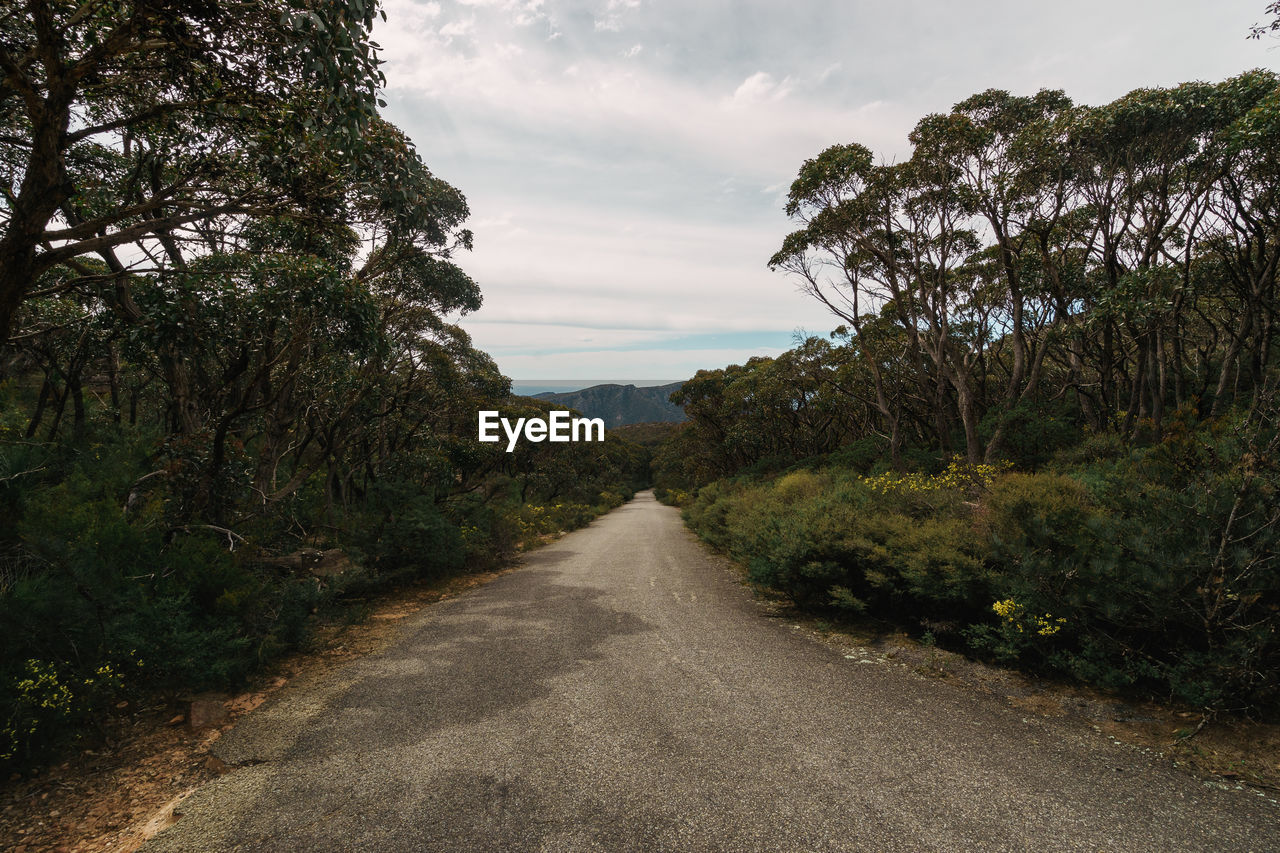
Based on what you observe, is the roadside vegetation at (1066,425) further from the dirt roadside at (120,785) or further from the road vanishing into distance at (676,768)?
the dirt roadside at (120,785)

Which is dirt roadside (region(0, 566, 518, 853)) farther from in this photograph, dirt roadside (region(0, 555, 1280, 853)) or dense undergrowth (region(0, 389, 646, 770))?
dense undergrowth (region(0, 389, 646, 770))

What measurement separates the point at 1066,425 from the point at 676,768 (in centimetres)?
1672

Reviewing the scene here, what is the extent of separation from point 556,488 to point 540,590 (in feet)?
69.9

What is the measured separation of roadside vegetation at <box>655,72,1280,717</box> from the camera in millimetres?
3922

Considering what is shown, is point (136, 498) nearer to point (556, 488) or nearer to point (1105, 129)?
point (1105, 129)

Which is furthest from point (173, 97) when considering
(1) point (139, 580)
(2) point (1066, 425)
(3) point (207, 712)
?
(2) point (1066, 425)

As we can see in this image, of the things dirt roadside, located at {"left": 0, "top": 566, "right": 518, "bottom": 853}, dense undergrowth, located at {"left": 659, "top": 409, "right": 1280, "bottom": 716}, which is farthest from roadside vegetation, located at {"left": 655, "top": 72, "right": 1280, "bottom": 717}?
dirt roadside, located at {"left": 0, "top": 566, "right": 518, "bottom": 853}

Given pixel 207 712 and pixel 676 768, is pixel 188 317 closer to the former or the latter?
pixel 207 712

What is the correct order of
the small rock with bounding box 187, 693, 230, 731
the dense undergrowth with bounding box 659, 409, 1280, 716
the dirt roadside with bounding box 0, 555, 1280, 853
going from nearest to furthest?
the dirt roadside with bounding box 0, 555, 1280, 853
the dense undergrowth with bounding box 659, 409, 1280, 716
the small rock with bounding box 187, 693, 230, 731

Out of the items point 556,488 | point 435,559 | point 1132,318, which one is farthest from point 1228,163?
point 556,488

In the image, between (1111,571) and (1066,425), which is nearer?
(1111,571)

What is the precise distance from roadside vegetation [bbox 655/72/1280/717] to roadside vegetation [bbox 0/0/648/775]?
722 cm

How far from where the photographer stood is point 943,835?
286cm

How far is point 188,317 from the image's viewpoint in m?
5.40
